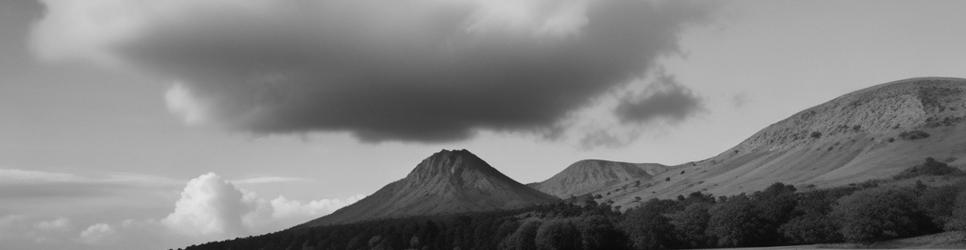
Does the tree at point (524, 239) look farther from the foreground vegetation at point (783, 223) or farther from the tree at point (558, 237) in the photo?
the tree at point (558, 237)

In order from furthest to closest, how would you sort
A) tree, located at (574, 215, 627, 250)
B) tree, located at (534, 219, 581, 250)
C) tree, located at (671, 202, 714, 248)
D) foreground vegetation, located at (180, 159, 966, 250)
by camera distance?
tree, located at (534, 219, 581, 250), tree, located at (574, 215, 627, 250), tree, located at (671, 202, 714, 248), foreground vegetation, located at (180, 159, 966, 250)

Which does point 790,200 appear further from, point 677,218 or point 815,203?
point 677,218

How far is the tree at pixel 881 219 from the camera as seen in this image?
10862cm

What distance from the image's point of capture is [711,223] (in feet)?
443

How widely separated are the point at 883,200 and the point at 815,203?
1712cm

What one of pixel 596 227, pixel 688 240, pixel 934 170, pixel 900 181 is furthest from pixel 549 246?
pixel 934 170

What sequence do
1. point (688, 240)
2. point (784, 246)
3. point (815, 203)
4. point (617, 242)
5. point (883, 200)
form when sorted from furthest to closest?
point (617, 242) < point (688, 240) < point (815, 203) < point (784, 246) < point (883, 200)

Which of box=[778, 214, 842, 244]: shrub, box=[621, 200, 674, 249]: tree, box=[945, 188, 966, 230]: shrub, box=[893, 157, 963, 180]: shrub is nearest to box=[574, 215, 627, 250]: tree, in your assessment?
box=[621, 200, 674, 249]: tree

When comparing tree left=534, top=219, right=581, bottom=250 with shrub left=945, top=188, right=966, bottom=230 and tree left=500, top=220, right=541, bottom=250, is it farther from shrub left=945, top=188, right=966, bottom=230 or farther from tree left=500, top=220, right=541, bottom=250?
shrub left=945, top=188, right=966, bottom=230

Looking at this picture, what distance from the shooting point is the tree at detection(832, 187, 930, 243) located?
10862 cm

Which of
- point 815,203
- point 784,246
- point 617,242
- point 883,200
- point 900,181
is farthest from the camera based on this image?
point 900,181

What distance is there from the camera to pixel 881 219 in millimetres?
108938

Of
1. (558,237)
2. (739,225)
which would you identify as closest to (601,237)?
(558,237)

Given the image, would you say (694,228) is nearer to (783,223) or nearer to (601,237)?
(783,223)
